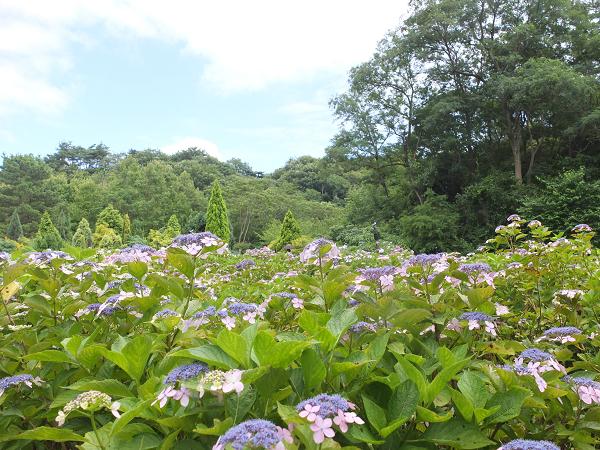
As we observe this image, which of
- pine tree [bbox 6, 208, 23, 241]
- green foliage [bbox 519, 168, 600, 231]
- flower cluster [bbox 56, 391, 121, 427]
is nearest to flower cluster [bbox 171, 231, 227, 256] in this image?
flower cluster [bbox 56, 391, 121, 427]

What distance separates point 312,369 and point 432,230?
53.2ft

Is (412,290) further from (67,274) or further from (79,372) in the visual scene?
(67,274)

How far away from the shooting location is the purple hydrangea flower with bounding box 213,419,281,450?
0.73 m

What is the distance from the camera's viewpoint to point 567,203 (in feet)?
47.9

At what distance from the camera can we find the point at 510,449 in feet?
2.62

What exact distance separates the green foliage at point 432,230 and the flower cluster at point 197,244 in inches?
603

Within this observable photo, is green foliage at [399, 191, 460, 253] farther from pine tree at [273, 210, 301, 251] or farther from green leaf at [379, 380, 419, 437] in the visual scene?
green leaf at [379, 380, 419, 437]

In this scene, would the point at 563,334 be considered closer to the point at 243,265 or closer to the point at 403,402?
the point at 403,402

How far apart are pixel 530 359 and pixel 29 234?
89.9 feet

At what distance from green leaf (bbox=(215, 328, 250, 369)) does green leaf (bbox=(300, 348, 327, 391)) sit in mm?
124

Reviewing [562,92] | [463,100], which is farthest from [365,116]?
[562,92]

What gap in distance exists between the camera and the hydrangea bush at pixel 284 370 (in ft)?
3.01

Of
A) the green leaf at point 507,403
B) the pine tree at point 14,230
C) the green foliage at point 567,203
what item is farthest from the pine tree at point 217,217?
the green leaf at point 507,403

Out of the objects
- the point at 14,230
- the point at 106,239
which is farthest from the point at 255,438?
the point at 14,230
